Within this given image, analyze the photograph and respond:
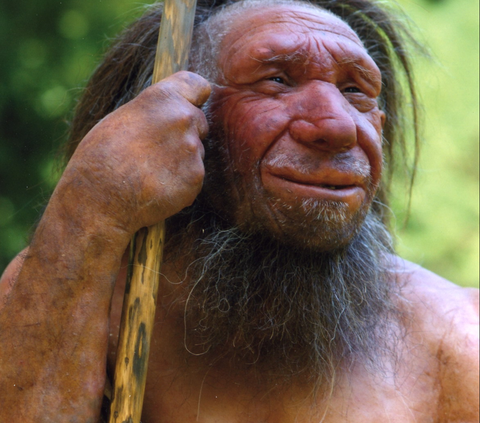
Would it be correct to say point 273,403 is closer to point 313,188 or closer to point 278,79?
point 313,188

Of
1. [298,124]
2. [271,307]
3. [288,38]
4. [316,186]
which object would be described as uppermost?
[288,38]

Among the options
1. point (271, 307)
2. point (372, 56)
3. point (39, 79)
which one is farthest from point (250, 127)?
point (39, 79)

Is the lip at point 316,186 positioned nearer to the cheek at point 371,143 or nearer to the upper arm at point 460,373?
the cheek at point 371,143

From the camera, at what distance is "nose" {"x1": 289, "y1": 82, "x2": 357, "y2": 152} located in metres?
1.89

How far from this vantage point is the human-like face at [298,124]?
1917mm

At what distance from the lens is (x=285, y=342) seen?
6.75ft

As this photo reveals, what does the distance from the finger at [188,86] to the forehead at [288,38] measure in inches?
13.7

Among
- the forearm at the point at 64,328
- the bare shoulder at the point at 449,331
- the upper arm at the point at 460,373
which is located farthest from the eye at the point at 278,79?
the upper arm at the point at 460,373

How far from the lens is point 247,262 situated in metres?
2.09

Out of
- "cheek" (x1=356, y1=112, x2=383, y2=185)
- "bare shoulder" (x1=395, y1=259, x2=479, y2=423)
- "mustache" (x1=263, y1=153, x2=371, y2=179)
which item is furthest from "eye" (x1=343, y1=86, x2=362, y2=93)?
"bare shoulder" (x1=395, y1=259, x2=479, y2=423)

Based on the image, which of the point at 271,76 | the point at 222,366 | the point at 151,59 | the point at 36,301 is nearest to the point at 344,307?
the point at 222,366

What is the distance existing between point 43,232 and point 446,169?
4.03 metres

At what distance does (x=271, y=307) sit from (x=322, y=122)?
1.96ft

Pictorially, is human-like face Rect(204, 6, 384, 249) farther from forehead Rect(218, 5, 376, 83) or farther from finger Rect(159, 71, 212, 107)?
finger Rect(159, 71, 212, 107)
